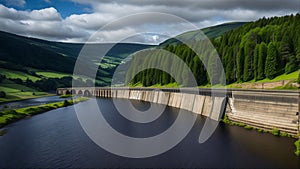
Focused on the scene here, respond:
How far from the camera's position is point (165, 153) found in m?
43.1

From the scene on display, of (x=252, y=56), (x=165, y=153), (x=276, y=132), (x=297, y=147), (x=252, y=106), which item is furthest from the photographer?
(x=252, y=56)

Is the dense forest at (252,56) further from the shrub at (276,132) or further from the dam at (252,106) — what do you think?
the shrub at (276,132)

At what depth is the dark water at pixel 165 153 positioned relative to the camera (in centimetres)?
3712

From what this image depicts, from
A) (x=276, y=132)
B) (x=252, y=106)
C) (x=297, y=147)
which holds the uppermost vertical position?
(x=252, y=106)

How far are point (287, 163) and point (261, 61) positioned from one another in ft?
212

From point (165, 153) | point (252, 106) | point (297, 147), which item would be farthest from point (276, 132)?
point (165, 153)

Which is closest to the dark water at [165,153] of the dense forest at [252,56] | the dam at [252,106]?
the dam at [252,106]

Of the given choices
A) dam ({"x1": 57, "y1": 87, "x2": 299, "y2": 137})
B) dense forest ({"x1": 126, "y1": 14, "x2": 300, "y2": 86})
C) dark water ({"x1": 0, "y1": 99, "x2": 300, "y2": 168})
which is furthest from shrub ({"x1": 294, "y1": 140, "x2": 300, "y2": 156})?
dense forest ({"x1": 126, "y1": 14, "x2": 300, "y2": 86})

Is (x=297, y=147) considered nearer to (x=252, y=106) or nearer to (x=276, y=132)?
(x=276, y=132)

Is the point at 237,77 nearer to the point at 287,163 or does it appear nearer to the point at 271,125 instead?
the point at 271,125

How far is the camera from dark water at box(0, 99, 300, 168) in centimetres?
3712

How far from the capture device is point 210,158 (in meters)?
39.2

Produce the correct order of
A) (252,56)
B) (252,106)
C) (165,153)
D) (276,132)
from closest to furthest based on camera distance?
(165,153)
(276,132)
(252,106)
(252,56)

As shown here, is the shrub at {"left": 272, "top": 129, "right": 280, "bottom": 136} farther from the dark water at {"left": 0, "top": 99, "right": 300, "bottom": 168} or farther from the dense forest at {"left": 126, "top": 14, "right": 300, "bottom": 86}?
the dense forest at {"left": 126, "top": 14, "right": 300, "bottom": 86}
